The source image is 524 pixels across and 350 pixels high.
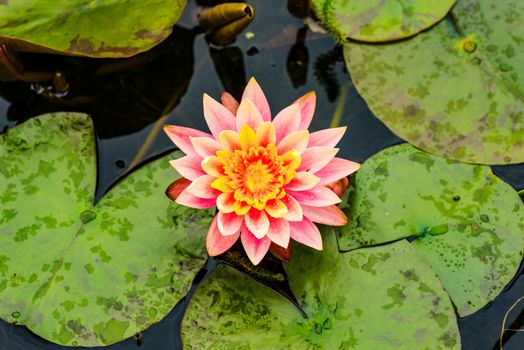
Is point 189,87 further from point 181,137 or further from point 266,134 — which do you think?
point 266,134

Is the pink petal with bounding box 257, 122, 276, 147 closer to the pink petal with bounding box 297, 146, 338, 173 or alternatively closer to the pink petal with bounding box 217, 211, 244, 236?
the pink petal with bounding box 297, 146, 338, 173

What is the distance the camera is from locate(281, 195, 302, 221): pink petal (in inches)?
89.8

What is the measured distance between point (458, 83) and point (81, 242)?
209 cm

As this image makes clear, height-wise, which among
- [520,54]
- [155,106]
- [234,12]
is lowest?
[520,54]

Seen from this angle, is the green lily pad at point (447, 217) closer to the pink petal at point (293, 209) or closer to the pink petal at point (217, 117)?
the pink petal at point (293, 209)

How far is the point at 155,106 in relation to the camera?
3.28m

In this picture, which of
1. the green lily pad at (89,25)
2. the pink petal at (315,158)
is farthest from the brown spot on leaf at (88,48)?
the pink petal at (315,158)

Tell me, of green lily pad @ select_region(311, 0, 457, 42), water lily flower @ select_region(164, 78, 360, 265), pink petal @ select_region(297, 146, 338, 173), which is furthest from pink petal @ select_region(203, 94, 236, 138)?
green lily pad @ select_region(311, 0, 457, 42)

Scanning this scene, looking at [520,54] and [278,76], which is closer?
[520,54]

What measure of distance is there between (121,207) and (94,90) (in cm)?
86

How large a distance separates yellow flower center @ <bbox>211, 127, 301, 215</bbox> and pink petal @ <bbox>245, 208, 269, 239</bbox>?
0.03 meters

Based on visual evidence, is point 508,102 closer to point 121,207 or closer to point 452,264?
point 452,264

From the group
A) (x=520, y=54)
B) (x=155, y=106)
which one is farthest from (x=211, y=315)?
(x=520, y=54)

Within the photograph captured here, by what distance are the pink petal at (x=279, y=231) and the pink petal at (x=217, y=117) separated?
1.43ft
